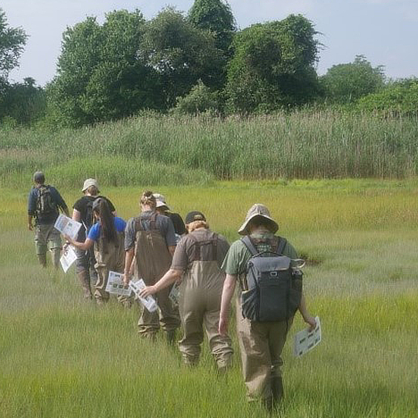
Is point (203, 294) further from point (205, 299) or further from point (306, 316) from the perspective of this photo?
point (306, 316)

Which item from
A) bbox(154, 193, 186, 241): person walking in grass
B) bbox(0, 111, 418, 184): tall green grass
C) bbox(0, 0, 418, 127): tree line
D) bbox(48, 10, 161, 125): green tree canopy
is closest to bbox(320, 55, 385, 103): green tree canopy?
bbox(0, 0, 418, 127): tree line

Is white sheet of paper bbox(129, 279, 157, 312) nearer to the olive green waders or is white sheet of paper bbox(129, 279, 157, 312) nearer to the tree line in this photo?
the olive green waders

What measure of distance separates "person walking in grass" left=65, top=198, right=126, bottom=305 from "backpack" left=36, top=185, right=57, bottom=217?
2.65 m

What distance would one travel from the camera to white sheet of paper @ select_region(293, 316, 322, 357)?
668cm

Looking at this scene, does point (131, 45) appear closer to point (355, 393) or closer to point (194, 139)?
point (194, 139)

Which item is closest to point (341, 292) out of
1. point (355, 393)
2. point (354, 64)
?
point (355, 393)

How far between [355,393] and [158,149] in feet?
87.8

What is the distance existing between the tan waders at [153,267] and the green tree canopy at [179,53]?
4234 cm

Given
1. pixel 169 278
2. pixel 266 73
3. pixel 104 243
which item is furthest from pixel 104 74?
pixel 169 278

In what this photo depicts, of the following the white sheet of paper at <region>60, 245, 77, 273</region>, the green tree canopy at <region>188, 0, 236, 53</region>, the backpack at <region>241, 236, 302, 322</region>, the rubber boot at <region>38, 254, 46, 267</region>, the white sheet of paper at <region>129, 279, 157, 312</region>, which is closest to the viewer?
the backpack at <region>241, 236, 302, 322</region>

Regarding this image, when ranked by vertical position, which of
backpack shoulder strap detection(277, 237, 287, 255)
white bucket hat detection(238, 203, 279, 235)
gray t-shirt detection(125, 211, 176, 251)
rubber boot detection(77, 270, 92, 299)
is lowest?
rubber boot detection(77, 270, 92, 299)

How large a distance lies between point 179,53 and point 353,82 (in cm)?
2263

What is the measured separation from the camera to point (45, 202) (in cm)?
1386

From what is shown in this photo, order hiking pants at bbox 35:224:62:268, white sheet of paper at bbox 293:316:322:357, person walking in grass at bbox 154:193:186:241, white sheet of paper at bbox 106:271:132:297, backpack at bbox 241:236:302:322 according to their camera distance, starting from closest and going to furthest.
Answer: backpack at bbox 241:236:302:322, white sheet of paper at bbox 293:316:322:357, white sheet of paper at bbox 106:271:132:297, person walking in grass at bbox 154:193:186:241, hiking pants at bbox 35:224:62:268
